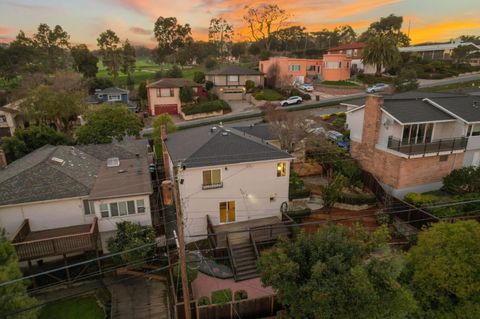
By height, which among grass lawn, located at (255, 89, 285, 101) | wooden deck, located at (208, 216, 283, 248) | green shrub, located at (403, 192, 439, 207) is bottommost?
wooden deck, located at (208, 216, 283, 248)

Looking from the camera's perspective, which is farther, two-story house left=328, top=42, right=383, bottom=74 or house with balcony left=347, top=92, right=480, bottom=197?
two-story house left=328, top=42, right=383, bottom=74

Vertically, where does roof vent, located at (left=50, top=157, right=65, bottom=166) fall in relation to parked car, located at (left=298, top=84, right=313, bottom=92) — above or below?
below

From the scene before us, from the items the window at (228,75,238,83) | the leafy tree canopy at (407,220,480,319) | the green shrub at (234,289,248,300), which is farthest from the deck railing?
the window at (228,75,238,83)

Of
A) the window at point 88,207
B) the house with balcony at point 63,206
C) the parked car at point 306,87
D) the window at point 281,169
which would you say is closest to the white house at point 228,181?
the window at point 281,169

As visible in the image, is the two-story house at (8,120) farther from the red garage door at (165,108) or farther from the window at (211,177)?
the window at (211,177)

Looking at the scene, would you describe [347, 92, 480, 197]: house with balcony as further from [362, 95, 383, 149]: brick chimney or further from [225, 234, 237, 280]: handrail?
[225, 234, 237, 280]: handrail

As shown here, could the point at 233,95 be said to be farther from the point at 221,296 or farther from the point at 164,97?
the point at 221,296
